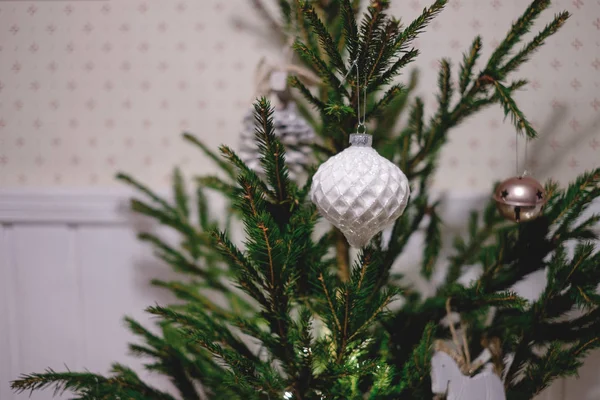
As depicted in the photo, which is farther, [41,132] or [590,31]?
[41,132]

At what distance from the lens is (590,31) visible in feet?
3.10

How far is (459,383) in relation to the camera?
64 centimetres

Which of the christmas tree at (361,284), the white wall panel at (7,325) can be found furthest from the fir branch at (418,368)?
the white wall panel at (7,325)

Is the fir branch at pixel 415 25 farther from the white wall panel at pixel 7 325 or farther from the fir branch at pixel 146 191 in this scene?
the white wall panel at pixel 7 325

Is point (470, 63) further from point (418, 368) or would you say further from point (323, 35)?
point (418, 368)

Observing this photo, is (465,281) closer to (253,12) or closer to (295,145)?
(295,145)

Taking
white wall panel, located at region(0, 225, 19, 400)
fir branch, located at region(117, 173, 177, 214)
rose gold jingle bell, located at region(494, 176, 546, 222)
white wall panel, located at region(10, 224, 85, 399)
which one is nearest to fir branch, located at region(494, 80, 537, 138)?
rose gold jingle bell, located at region(494, 176, 546, 222)

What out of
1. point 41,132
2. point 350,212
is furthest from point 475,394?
point 41,132

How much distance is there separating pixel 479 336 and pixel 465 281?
0.27 meters

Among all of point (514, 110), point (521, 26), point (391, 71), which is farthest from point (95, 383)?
point (521, 26)

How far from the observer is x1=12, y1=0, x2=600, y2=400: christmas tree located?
507mm

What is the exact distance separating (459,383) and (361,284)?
288 mm

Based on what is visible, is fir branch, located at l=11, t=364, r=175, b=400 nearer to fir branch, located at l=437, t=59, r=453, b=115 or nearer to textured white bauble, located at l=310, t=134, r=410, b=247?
textured white bauble, located at l=310, t=134, r=410, b=247

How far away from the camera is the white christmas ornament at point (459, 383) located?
63 cm
